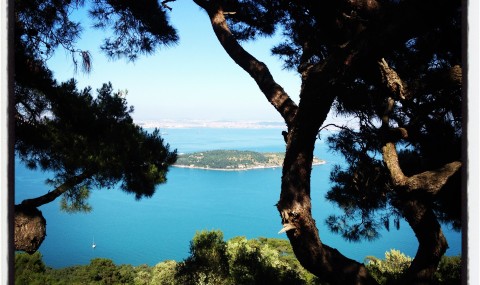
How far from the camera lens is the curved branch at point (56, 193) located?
1486 millimetres

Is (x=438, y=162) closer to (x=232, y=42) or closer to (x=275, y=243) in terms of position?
(x=232, y=42)

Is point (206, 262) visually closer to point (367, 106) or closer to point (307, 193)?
point (367, 106)

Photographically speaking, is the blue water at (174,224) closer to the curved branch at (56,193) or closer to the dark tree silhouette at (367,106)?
the curved branch at (56,193)

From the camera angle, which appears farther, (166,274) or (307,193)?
(166,274)

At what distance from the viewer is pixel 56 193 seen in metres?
1.75

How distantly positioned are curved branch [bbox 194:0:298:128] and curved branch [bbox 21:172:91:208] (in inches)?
47.4

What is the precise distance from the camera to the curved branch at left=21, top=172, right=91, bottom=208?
4.88ft

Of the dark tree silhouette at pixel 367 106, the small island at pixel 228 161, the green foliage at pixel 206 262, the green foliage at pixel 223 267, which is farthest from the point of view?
the small island at pixel 228 161

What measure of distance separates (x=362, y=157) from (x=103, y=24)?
2.09 metres

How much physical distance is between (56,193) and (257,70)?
53.0 inches

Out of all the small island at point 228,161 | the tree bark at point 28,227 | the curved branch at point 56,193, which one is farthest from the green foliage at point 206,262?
the small island at point 228,161

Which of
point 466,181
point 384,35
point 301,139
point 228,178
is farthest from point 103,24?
point 228,178

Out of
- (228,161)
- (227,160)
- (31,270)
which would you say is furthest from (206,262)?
(227,160)

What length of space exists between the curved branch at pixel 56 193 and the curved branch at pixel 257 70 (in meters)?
1.20
